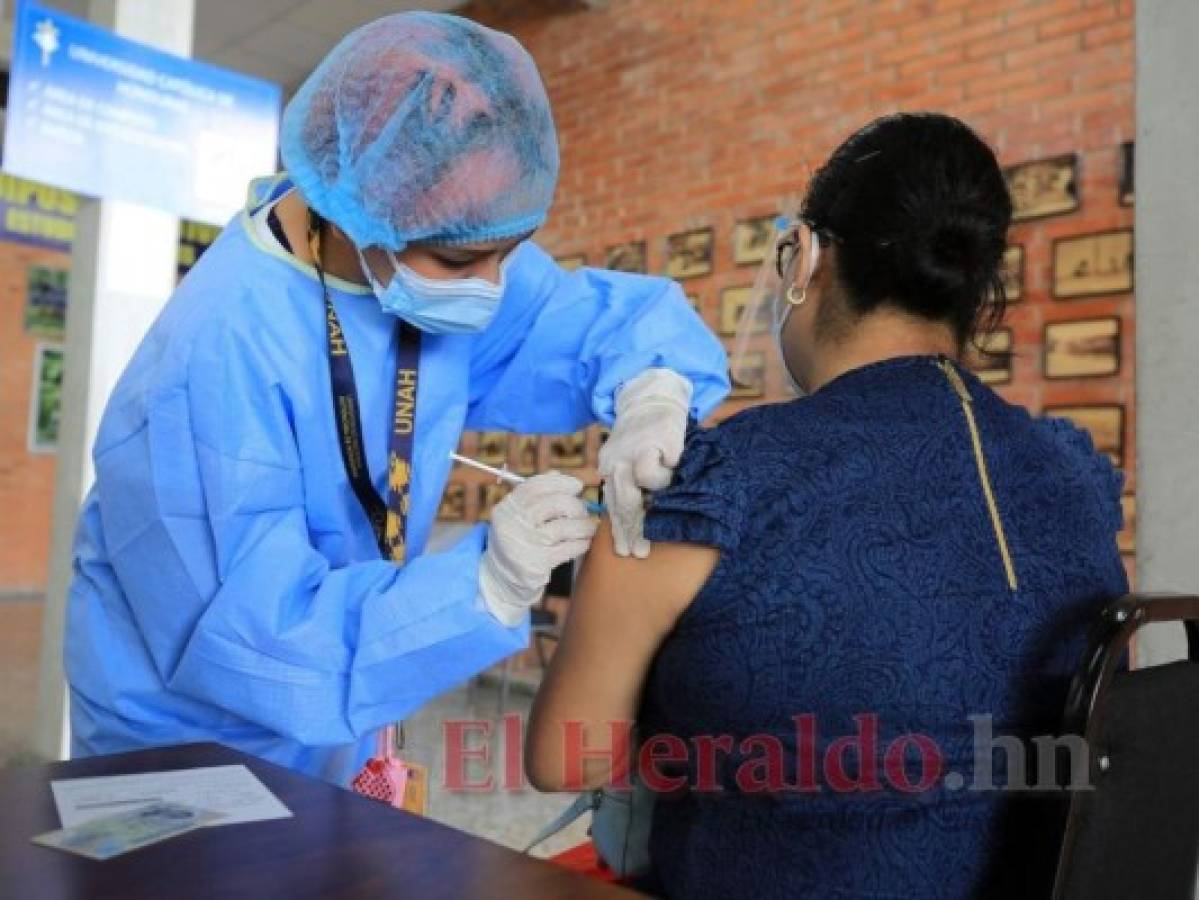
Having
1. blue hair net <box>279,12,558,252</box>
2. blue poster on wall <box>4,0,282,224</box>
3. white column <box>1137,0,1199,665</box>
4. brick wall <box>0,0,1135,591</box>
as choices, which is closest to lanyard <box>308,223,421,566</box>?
blue hair net <box>279,12,558,252</box>

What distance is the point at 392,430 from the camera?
1.29 m

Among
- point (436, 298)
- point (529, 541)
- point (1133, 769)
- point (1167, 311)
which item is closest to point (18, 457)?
point (436, 298)

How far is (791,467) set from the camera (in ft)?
3.04

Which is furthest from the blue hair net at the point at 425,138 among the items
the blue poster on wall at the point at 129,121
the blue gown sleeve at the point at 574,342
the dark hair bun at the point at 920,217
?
the blue poster on wall at the point at 129,121

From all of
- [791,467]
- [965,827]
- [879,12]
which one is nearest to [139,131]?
[791,467]

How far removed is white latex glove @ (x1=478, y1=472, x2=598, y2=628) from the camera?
3.34ft

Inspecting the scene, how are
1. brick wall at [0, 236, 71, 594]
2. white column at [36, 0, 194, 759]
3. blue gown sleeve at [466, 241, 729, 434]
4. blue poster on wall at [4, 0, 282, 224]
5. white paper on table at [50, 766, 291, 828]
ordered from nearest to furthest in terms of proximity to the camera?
white paper on table at [50, 766, 291, 828] < blue gown sleeve at [466, 241, 729, 434] < blue poster on wall at [4, 0, 282, 224] < white column at [36, 0, 194, 759] < brick wall at [0, 236, 71, 594]

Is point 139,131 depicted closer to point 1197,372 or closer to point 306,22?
point 1197,372

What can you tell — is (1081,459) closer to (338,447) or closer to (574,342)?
(574,342)

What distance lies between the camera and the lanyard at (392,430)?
1212 millimetres

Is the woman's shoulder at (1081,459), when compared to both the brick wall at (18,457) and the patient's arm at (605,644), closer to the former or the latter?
the patient's arm at (605,644)

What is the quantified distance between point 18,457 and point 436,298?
7.37 m

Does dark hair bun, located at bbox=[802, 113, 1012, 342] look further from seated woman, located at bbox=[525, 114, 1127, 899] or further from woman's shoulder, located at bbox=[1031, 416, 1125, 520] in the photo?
woman's shoulder, located at bbox=[1031, 416, 1125, 520]

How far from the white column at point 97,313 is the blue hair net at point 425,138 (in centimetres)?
166
